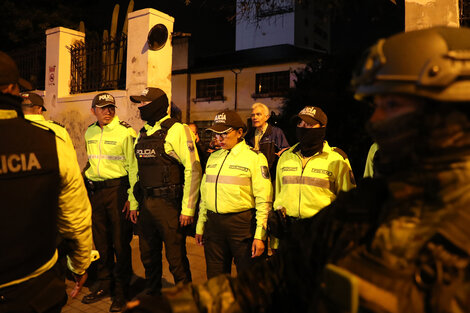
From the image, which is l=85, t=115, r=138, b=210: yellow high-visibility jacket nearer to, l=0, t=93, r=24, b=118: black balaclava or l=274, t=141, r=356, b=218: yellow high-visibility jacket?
l=274, t=141, r=356, b=218: yellow high-visibility jacket

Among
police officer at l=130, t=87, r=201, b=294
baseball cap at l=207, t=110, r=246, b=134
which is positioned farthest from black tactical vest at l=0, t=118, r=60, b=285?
police officer at l=130, t=87, r=201, b=294

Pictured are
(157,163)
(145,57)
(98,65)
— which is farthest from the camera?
(98,65)

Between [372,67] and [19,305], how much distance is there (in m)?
1.92

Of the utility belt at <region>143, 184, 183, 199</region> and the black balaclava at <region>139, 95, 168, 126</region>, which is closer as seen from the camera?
the utility belt at <region>143, 184, 183, 199</region>

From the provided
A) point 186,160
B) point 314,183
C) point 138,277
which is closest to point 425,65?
point 314,183

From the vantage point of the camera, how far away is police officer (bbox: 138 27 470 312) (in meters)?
1.06

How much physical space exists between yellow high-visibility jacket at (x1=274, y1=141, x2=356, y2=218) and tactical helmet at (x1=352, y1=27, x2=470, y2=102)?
7.40 feet

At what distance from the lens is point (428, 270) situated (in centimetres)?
107

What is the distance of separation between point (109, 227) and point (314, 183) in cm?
265

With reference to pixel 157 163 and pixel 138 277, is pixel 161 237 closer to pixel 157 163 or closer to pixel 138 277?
pixel 157 163

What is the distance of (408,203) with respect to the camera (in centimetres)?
117

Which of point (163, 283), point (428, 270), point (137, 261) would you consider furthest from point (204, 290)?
point (137, 261)

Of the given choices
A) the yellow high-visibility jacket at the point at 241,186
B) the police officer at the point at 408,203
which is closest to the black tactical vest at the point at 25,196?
the police officer at the point at 408,203

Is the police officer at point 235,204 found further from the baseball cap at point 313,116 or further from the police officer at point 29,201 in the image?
the police officer at point 29,201
